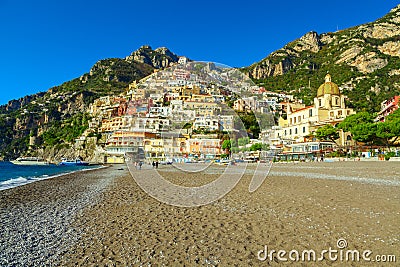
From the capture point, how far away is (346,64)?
340 feet

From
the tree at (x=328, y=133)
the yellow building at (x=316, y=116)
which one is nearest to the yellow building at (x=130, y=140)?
the tree at (x=328, y=133)

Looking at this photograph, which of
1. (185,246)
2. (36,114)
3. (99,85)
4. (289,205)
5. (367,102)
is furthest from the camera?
(99,85)

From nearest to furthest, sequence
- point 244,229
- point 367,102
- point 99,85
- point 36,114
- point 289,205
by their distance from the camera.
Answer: point 244,229, point 289,205, point 367,102, point 36,114, point 99,85

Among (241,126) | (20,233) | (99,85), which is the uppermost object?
(99,85)

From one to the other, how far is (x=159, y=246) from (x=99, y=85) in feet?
516

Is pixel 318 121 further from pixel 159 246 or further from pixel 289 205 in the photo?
pixel 159 246

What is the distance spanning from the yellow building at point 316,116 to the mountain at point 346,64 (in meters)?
15.6

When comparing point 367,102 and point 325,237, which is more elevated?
point 367,102

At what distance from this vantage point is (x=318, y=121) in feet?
168

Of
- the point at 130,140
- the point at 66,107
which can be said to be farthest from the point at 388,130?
the point at 66,107

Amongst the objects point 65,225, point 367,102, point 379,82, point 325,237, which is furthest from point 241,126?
point 379,82

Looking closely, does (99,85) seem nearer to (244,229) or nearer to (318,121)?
(318,121)

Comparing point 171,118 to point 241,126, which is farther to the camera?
point 171,118

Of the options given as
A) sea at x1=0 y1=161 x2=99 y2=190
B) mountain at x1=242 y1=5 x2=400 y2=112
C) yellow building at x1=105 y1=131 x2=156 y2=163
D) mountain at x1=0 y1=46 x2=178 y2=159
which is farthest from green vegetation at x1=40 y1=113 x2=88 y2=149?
yellow building at x1=105 y1=131 x2=156 y2=163
